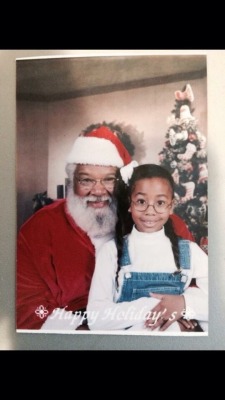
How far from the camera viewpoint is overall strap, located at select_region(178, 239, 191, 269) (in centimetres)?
124

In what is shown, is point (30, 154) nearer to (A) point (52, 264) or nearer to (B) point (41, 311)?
(A) point (52, 264)

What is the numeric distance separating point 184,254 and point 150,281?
0.14 m

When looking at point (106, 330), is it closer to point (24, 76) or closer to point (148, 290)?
point (148, 290)

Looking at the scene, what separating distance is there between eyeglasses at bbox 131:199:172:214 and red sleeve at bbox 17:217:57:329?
0.30 meters

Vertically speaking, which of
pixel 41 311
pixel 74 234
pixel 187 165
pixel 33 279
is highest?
pixel 187 165

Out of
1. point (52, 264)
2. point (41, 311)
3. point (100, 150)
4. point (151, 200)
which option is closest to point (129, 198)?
point (151, 200)

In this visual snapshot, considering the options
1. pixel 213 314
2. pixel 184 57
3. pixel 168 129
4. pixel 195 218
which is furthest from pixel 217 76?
pixel 213 314

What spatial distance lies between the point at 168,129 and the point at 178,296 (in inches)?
20.6

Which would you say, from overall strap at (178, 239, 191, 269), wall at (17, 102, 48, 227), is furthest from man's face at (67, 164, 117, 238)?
overall strap at (178, 239, 191, 269)

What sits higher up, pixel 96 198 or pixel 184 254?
pixel 96 198

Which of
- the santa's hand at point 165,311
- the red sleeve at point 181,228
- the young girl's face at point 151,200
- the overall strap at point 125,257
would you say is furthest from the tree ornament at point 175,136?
the santa's hand at point 165,311

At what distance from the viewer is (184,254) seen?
1243 millimetres

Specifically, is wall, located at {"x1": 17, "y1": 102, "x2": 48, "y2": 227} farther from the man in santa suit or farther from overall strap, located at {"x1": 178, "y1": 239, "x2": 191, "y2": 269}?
overall strap, located at {"x1": 178, "y1": 239, "x2": 191, "y2": 269}

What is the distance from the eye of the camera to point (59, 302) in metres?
1.25
